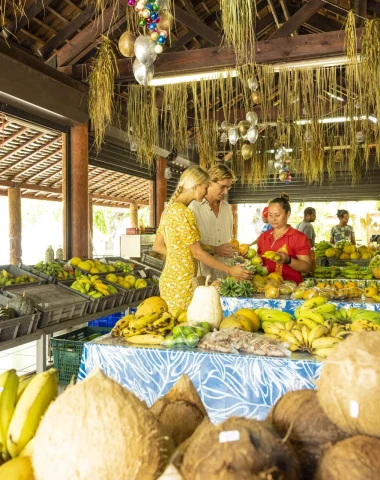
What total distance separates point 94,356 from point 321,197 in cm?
1121

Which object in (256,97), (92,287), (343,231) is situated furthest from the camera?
(343,231)

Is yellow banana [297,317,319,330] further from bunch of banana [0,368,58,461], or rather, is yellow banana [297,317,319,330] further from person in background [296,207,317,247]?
Result: person in background [296,207,317,247]

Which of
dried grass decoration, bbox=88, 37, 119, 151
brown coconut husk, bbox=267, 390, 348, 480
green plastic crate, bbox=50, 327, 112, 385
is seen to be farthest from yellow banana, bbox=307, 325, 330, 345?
dried grass decoration, bbox=88, 37, 119, 151

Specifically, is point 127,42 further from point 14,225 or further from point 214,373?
point 14,225

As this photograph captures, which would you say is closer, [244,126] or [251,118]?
[244,126]

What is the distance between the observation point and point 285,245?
4297 mm

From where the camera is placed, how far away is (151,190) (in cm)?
945

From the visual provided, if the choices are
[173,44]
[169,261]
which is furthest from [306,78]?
[169,261]

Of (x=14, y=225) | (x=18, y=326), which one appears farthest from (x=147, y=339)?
(x=14, y=225)

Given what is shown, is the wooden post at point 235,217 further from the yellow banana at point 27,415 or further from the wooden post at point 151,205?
the yellow banana at point 27,415

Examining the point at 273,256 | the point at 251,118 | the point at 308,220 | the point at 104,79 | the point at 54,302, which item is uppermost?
the point at 104,79

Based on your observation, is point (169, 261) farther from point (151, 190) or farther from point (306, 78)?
point (151, 190)

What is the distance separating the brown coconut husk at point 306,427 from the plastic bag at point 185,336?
133 cm

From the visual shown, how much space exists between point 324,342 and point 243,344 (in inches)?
15.0
